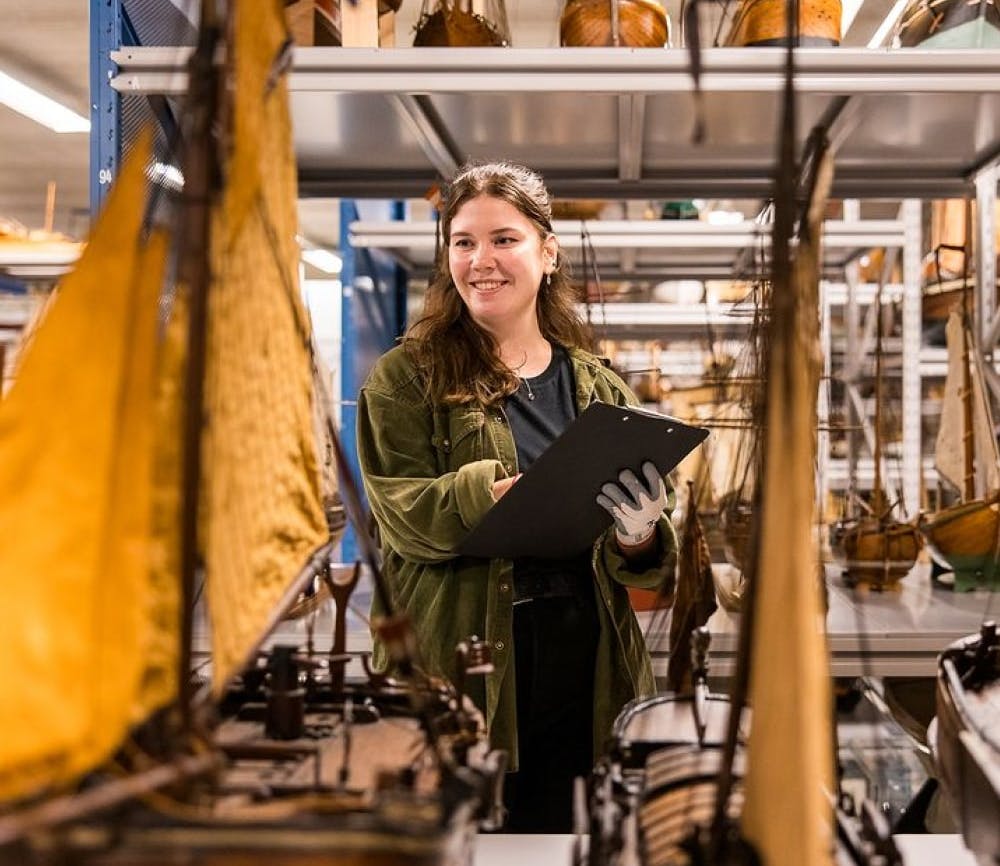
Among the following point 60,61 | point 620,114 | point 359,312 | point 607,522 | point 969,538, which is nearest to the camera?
point 607,522

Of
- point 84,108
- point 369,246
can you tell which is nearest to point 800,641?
point 369,246

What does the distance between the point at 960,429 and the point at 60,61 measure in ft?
15.5

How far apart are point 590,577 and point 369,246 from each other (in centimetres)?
152

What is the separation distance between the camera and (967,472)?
2.53m

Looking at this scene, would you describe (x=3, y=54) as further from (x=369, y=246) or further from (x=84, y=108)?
(x=369, y=246)

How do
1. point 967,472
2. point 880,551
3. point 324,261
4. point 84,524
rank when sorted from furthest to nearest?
1. point 324,261
2. point 967,472
3. point 880,551
4. point 84,524

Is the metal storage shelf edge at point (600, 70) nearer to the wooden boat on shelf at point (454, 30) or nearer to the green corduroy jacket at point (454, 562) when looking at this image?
the wooden boat on shelf at point (454, 30)

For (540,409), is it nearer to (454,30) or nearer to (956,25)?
(454,30)

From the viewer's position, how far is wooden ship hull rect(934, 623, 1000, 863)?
29.4 inches

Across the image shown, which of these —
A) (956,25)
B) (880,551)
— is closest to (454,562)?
(956,25)

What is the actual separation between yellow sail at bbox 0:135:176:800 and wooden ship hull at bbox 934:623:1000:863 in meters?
0.58

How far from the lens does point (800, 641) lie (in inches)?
20.5

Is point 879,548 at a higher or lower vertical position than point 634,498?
lower

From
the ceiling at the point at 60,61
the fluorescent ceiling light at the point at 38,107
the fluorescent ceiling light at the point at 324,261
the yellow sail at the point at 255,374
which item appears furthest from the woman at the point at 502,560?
the fluorescent ceiling light at the point at 324,261
